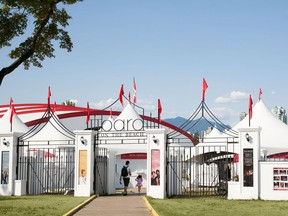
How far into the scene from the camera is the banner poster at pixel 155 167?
88.5 feet

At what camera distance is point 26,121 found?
56062 mm

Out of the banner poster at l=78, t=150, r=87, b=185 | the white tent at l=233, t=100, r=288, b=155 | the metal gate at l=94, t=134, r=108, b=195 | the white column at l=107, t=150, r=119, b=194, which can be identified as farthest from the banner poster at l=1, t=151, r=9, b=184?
the white tent at l=233, t=100, r=288, b=155

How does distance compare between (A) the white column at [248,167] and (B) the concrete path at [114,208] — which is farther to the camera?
(A) the white column at [248,167]

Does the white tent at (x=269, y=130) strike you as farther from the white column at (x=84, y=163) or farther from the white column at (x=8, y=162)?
the white column at (x=8, y=162)

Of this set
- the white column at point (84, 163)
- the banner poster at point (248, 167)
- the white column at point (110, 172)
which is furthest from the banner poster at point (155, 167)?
the banner poster at point (248, 167)

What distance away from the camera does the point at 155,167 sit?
27.0 m

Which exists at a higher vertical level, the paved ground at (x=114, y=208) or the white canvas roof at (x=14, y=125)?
the white canvas roof at (x=14, y=125)

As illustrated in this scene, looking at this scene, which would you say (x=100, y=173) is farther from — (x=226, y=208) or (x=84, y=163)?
(x=226, y=208)

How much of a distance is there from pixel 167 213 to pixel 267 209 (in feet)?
14.0

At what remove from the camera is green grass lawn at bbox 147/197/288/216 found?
739 inches

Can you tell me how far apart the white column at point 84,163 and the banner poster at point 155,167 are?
3207mm

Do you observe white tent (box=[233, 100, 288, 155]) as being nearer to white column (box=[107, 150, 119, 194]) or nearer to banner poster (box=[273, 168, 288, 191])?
white column (box=[107, 150, 119, 194])

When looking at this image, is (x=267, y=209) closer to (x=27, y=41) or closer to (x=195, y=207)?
(x=195, y=207)

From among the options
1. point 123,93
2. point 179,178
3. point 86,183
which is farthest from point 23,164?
point 123,93
